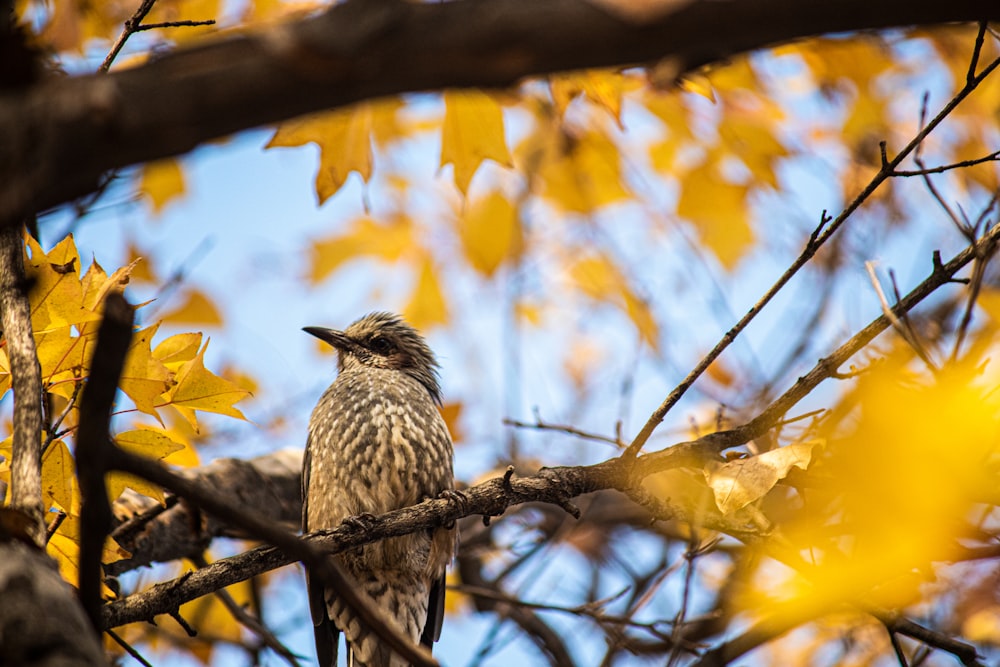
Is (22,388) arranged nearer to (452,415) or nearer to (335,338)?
(335,338)

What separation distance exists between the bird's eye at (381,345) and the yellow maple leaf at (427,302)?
84 cm

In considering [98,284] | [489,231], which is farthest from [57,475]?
[489,231]

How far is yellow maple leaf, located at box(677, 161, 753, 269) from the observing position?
5.02 meters

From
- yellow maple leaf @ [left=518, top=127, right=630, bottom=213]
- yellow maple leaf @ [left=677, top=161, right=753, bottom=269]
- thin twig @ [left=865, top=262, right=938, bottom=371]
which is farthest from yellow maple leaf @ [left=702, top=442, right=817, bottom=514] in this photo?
yellow maple leaf @ [left=518, top=127, right=630, bottom=213]

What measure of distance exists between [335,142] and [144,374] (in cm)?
Answer: 136

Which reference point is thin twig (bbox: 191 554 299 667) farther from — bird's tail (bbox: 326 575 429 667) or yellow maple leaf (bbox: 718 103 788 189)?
yellow maple leaf (bbox: 718 103 788 189)

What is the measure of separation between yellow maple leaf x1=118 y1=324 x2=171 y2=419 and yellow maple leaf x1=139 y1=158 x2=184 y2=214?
2801 mm

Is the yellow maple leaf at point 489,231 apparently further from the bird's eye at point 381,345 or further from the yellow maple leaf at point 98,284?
the yellow maple leaf at point 98,284

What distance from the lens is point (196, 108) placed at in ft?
3.95

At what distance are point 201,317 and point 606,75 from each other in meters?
2.90

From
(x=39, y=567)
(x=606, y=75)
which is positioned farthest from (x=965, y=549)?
(x=39, y=567)

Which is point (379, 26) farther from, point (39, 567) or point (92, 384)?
point (39, 567)

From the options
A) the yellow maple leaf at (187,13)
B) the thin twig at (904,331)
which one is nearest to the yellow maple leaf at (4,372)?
the yellow maple leaf at (187,13)

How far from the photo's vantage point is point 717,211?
16.8 feet
